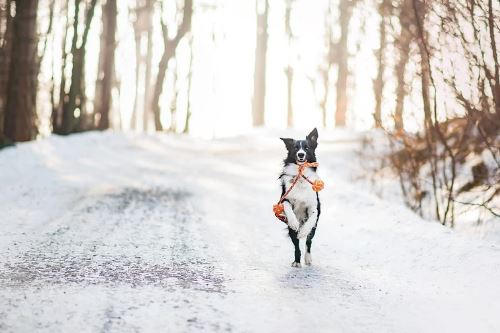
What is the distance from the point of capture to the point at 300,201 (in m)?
6.42

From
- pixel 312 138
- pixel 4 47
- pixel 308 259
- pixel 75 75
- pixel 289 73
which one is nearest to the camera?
pixel 308 259

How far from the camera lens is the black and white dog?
250 inches

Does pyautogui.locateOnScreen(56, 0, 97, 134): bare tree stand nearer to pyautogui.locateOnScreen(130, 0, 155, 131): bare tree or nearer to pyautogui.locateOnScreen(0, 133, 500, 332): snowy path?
pyautogui.locateOnScreen(0, 133, 500, 332): snowy path

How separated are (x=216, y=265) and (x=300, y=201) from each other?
124 cm

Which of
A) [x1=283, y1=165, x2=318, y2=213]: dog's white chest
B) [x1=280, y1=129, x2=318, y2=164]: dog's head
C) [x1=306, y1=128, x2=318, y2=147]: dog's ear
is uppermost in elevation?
[x1=306, y1=128, x2=318, y2=147]: dog's ear

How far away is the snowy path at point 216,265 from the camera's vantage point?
15.1 ft

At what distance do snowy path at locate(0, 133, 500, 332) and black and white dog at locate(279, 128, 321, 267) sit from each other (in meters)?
0.42

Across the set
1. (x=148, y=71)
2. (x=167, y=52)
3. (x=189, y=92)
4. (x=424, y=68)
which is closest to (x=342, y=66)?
(x=189, y=92)

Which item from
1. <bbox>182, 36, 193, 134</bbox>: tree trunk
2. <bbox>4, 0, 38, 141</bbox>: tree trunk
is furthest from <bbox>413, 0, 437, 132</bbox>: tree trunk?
<bbox>182, 36, 193, 134</bbox>: tree trunk

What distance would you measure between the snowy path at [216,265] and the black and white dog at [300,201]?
422 millimetres

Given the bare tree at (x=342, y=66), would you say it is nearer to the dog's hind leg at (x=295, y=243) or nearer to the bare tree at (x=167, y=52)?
the bare tree at (x=167, y=52)

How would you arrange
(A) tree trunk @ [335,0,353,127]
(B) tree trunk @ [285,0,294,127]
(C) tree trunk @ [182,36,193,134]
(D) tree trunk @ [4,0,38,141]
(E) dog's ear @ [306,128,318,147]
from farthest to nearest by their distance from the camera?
(B) tree trunk @ [285,0,294,127], (A) tree trunk @ [335,0,353,127], (C) tree trunk @ [182,36,193,134], (D) tree trunk @ [4,0,38,141], (E) dog's ear @ [306,128,318,147]

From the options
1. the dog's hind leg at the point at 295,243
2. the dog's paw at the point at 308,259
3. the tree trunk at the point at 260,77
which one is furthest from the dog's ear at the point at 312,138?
the tree trunk at the point at 260,77

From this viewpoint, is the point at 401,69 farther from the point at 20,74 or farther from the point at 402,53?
the point at 20,74
